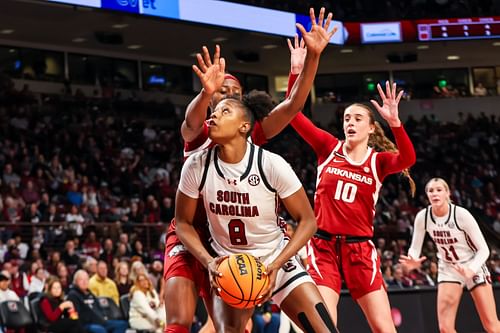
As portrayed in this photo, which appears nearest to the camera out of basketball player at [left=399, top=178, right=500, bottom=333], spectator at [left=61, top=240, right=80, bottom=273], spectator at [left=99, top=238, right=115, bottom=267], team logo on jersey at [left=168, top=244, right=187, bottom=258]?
team logo on jersey at [left=168, top=244, right=187, bottom=258]

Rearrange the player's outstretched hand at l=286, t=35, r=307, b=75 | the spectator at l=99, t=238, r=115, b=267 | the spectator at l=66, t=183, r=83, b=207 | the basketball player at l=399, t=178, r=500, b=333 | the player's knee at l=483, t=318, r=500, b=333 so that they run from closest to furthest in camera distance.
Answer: the player's outstretched hand at l=286, t=35, r=307, b=75, the player's knee at l=483, t=318, r=500, b=333, the basketball player at l=399, t=178, r=500, b=333, the spectator at l=99, t=238, r=115, b=267, the spectator at l=66, t=183, r=83, b=207

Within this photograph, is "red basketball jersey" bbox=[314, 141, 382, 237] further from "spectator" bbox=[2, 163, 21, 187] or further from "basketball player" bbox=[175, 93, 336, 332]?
"spectator" bbox=[2, 163, 21, 187]

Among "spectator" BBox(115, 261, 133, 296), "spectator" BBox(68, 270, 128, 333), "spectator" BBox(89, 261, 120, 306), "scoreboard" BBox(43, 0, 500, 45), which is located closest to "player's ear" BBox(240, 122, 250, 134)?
"spectator" BBox(68, 270, 128, 333)

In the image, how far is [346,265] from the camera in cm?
682

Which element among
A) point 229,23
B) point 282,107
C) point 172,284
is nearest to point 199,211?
point 172,284

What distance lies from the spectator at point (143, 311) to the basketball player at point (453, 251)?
4954 mm

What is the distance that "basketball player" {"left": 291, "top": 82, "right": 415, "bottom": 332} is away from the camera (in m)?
6.75

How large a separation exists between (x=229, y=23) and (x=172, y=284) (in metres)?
17.9

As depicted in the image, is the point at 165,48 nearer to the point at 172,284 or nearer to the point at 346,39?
the point at 346,39

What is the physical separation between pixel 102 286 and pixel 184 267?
7995mm

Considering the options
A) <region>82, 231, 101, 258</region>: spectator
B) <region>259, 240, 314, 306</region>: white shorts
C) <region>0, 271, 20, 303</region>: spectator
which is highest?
<region>259, 240, 314, 306</region>: white shorts

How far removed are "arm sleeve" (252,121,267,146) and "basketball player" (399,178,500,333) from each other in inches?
142

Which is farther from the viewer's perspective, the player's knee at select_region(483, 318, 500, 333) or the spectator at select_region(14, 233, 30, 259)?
the spectator at select_region(14, 233, 30, 259)

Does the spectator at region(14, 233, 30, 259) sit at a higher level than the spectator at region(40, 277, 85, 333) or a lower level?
higher
